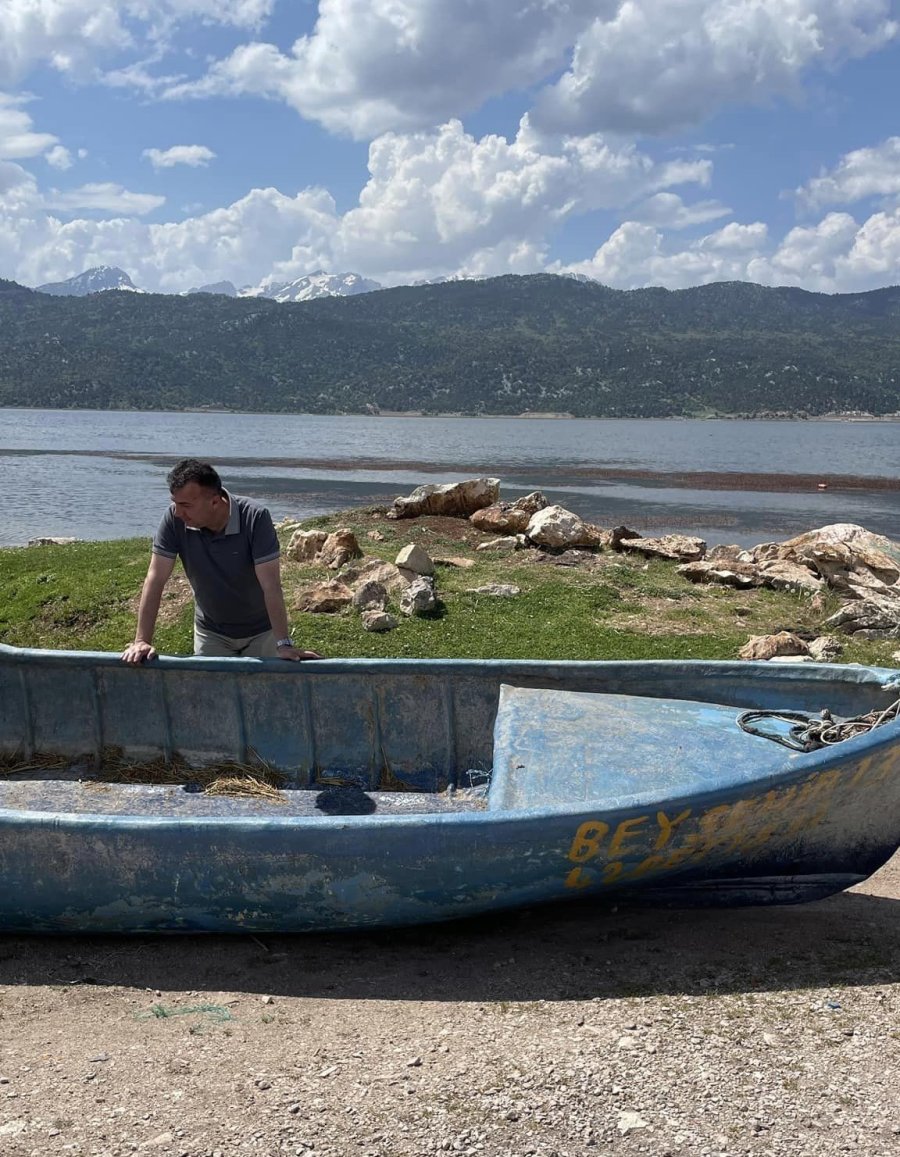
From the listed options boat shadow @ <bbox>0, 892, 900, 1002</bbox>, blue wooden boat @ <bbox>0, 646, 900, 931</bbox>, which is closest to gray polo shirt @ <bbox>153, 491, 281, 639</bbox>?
blue wooden boat @ <bbox>0, 646, 900, 931</bbox>

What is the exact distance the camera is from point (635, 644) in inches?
500

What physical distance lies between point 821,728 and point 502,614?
313 inches

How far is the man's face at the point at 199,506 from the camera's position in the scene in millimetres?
6359

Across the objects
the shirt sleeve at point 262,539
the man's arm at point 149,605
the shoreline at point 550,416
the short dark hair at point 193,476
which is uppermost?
the shoreline at point 550,416

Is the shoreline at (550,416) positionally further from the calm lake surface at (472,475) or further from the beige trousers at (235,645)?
the beige trousers at (235,645)

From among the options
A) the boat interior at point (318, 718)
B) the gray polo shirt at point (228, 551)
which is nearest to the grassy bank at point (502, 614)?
the boat interior at point (318, 718)

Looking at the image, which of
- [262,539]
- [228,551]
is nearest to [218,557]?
[228,551]

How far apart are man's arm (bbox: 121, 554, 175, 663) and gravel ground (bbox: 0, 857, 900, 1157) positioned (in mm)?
2126

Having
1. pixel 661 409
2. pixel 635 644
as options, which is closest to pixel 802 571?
pixel 635 644

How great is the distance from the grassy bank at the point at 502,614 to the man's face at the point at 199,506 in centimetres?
576

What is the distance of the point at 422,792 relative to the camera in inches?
299

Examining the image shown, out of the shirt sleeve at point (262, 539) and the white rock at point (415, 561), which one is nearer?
the shirt sleeve at point (262, 539)

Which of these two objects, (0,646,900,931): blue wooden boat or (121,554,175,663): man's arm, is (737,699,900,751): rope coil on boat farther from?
(121,554,175,663): man's arm

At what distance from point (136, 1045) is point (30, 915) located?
1286mm
